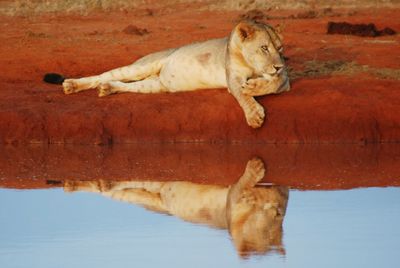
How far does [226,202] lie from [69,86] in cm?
737

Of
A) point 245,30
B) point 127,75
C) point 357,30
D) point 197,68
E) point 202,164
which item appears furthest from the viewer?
point 357,30

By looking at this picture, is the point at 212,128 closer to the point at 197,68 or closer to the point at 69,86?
the point at 197,68

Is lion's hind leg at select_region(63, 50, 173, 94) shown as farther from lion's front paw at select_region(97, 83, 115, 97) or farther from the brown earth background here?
lion's front paw at select_region(97, 83, 115, 97)

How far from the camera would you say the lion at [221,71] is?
59.2ft

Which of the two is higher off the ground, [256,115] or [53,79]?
[53,79]

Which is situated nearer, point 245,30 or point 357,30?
point 245,30

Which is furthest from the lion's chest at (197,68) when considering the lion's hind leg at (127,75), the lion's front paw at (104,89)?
the lion's front paw at (104,89)

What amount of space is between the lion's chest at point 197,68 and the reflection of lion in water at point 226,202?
3300 mm

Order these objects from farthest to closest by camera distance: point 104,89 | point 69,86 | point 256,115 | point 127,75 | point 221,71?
point 127,75
point 69,86
point 104,89
point 221,71
point 256,115

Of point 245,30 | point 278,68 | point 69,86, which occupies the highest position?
point 245,30

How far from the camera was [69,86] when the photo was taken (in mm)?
20516

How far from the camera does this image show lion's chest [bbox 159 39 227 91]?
19172mm

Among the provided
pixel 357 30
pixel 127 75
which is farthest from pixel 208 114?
pixel 357 30

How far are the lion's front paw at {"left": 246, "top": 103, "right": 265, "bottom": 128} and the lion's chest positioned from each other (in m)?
1.08
